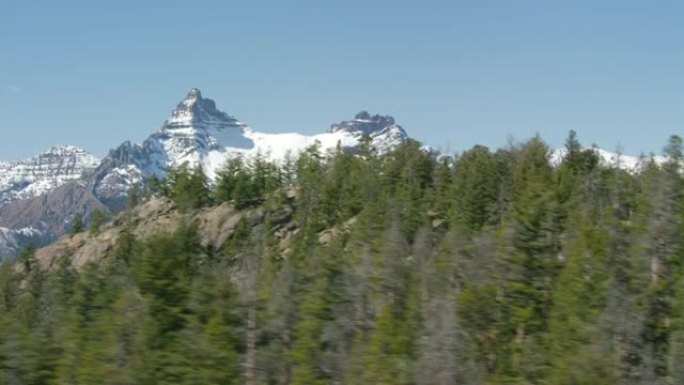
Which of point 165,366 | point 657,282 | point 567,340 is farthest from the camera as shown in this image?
point 657,282

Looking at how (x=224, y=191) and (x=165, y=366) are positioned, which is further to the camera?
(x=224, y=191)

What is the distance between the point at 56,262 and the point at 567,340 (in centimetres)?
12628

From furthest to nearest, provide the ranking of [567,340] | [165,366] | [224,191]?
[224,191], [567,340], [165,366]

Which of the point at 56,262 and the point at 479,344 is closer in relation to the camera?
the point at 479,344

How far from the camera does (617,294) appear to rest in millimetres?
48969

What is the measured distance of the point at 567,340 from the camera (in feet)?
157

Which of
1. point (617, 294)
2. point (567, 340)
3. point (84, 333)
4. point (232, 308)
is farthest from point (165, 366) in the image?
point (617, 294)

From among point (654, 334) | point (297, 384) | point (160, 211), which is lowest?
point (297, 384)

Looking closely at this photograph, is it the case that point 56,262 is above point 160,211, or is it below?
below

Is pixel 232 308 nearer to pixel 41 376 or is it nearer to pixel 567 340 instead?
pixel 41 376

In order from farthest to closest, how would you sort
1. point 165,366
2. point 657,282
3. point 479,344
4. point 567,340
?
point 479,344, point 657,282, point 567,340, point 165,366

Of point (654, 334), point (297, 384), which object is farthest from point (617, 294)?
point (297, 384)

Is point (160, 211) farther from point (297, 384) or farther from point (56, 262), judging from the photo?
point (297, 384)

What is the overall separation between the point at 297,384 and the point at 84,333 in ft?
40.9
